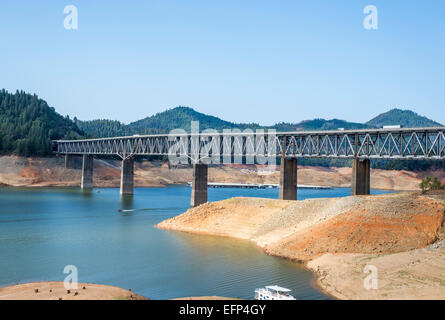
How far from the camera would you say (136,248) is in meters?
55.4

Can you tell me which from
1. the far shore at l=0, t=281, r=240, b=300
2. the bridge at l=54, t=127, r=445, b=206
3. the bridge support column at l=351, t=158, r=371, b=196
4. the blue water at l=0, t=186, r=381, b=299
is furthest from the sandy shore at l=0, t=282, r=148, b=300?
the bridge support column at l=351, t=158, r=371, b=196

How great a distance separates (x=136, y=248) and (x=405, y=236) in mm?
28910

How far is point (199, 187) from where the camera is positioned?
106 meters

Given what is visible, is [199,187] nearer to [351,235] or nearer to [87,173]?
[351,235]

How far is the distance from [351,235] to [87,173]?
475ft

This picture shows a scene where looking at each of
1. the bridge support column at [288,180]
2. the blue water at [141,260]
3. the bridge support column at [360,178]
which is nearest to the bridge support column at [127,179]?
the bridge support column at [288,180]

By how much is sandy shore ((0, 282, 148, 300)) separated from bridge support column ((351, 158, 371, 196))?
59.6 meters

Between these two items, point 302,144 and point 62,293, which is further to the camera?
point 302,144

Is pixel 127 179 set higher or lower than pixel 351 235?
higher

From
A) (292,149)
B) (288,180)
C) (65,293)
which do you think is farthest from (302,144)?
(65,293)

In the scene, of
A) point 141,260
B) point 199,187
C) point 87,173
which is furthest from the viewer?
point 87,173

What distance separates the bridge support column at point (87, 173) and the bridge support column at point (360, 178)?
117 m
